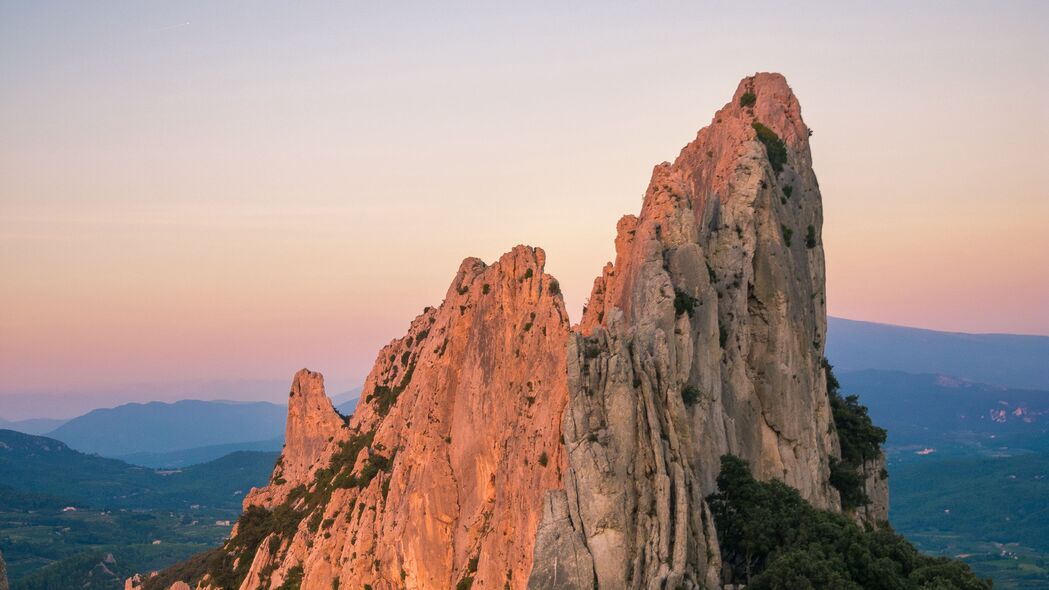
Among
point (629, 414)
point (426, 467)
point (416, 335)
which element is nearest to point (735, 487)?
point (629, 414)

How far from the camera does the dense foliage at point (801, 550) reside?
5566 centimetres

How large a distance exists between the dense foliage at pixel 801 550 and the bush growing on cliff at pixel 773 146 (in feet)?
83.5

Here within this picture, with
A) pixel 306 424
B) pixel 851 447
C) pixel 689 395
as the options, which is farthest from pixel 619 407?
pixel 306 424

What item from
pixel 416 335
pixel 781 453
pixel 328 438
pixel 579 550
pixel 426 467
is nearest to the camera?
pixel 579 550

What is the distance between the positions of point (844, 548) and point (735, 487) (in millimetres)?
6002

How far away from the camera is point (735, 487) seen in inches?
2386

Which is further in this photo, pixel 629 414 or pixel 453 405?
pixel 453 405

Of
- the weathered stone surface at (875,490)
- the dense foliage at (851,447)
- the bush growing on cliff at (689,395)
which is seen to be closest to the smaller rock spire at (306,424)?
the dense foliage at (851,447)

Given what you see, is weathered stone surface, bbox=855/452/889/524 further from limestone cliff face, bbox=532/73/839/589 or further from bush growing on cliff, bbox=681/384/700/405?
bush growing on cliff, bbox=681/384/700/405

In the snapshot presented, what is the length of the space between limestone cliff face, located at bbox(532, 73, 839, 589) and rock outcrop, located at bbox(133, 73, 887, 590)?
11cm

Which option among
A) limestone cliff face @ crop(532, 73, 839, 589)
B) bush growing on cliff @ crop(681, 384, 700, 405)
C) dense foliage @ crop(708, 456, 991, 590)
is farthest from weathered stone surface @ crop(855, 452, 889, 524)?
bush growing on cliff @ crop(681, 384, 700, 405)

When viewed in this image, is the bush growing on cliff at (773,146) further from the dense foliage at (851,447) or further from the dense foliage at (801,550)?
the dense foliage at (801,550)

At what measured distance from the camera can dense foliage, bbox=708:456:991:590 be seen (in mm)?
55656

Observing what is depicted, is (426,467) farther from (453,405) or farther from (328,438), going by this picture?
(328,438)
